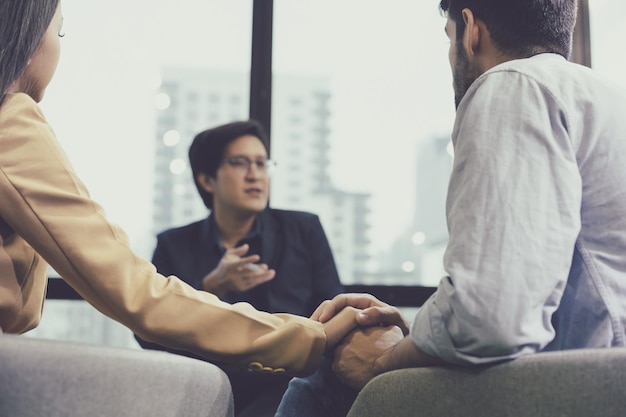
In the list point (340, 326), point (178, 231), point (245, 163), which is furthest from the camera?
point (245, 163)

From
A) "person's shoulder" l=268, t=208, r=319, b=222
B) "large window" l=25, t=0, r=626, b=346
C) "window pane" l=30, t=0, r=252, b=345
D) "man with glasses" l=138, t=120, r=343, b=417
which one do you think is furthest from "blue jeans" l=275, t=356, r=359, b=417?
"window pane" l=30, t=0, r=252, b=345

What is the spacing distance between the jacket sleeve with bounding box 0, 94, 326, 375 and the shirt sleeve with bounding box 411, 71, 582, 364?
0.34m

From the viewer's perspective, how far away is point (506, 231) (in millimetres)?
1074

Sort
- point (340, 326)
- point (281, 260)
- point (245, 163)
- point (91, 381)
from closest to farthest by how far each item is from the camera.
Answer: point (91, 381)
point (340, 326)
point (281, 260)
point (245, 163)

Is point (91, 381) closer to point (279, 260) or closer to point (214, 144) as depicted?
point (279, 260)

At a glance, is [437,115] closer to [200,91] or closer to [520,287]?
[200,91]

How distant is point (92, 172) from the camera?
363cm

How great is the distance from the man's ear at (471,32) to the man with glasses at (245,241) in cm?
140

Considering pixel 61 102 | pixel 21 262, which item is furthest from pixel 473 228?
pixel 61 102

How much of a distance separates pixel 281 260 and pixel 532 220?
1979mm

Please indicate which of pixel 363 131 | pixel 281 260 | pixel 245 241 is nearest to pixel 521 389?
pixel 281 260

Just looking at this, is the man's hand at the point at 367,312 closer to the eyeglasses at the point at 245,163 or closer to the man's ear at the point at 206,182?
the eyeglasses at the point at 245,163

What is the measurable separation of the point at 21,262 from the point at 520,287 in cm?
81

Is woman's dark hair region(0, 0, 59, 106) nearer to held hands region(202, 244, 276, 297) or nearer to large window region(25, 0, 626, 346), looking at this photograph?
held hands region(202, 244, 276, 297)
